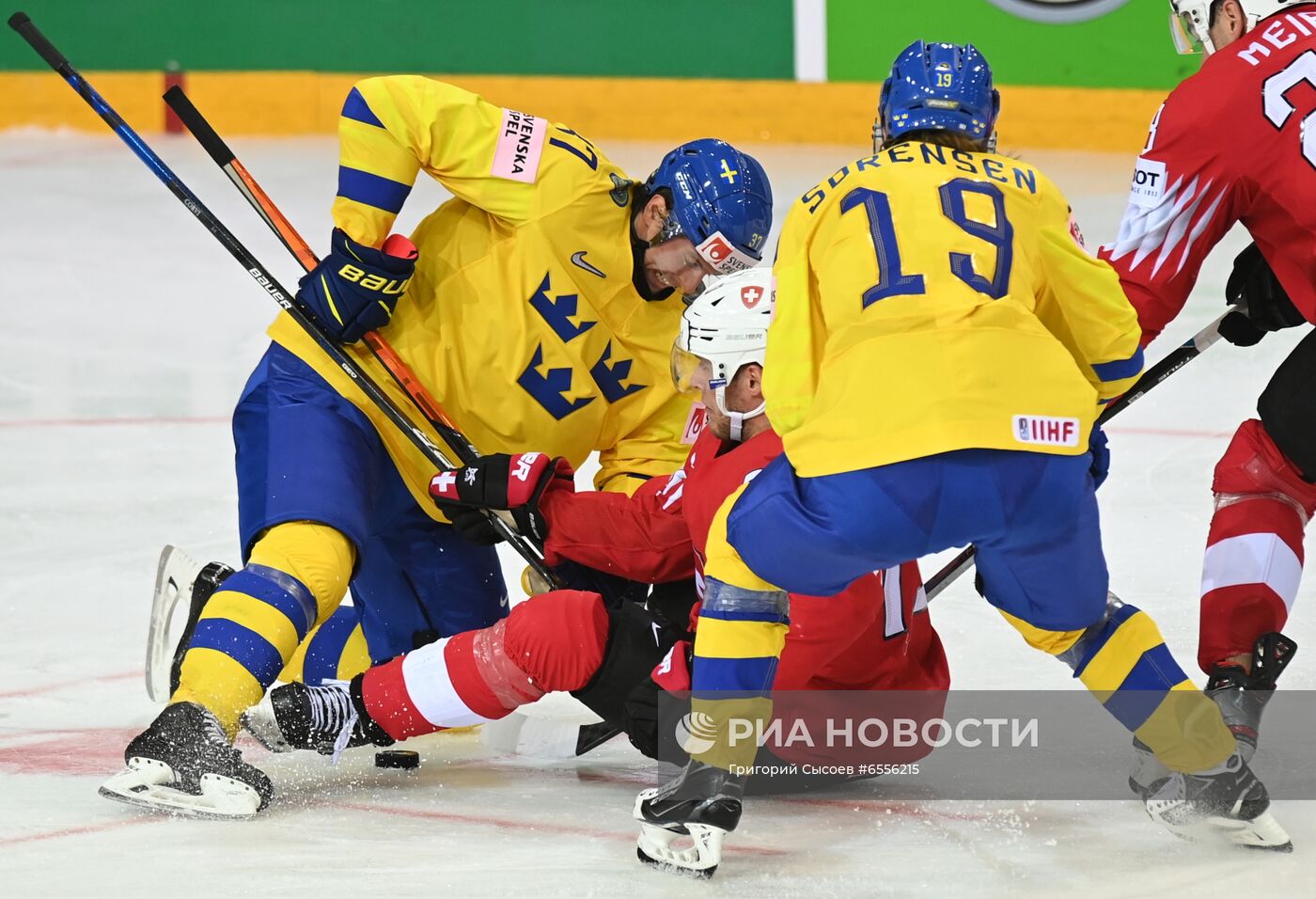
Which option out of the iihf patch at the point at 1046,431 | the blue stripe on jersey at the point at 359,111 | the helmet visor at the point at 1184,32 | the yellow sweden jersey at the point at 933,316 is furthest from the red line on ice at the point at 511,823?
the helmet visor at the point at 1184,32

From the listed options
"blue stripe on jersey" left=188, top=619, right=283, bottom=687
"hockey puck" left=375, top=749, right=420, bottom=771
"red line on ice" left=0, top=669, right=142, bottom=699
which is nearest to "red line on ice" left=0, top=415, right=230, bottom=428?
"red line on ice" left=0, top=669, right=142, bottom=699

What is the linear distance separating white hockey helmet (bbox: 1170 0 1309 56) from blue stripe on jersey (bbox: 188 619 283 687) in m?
1.75

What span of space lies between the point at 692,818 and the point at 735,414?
59 cm

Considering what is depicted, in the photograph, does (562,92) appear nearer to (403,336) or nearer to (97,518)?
(97,518)

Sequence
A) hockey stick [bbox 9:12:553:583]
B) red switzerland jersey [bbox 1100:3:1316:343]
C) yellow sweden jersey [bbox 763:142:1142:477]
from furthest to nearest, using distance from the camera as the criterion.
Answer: hockey stick [bbox 9:12:553:583]
red switzerland jersey [bbox 1100:3:1316:343]
yellow sweden jersey [bbox 763:142:1142:477]

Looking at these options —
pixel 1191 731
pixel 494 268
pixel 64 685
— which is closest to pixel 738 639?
pixel 1191 731

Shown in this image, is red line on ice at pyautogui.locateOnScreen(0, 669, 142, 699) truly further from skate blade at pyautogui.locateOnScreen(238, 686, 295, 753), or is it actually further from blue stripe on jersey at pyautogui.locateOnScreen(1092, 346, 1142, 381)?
blue stripe on jersey at pyautogui.locateOnScreen(1092, 346, 1142, 381)

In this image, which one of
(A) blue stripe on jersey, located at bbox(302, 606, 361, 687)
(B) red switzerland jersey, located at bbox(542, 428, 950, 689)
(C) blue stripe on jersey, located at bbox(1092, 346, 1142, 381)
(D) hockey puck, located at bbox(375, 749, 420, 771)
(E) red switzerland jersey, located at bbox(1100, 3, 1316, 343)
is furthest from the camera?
(A) blue stripe on jersey, located at bbox(302, 606, 361, 687)

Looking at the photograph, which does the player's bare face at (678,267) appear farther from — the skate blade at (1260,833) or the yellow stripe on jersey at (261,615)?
the skate blade at (1260,833)

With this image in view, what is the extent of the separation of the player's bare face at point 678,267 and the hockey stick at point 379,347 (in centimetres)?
44

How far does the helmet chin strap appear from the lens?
2609 mm

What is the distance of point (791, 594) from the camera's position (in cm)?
255

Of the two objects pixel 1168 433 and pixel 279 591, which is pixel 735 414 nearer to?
pixel 279 591

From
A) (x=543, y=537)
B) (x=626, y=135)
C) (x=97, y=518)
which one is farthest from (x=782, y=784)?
(x=626, y=135)
